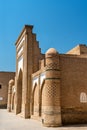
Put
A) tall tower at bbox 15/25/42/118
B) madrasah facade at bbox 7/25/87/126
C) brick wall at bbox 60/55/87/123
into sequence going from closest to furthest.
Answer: madrasah facade at bbox 7/25/87/126 → brick wall at bbox 60/55/87/123 → tall tower at bbox 15/25/42/118

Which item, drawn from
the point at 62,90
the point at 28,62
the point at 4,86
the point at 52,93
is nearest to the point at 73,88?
the point at 62,90

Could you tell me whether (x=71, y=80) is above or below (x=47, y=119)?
above

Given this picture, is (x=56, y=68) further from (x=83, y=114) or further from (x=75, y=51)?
(x=75, y=51)

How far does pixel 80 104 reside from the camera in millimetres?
16844

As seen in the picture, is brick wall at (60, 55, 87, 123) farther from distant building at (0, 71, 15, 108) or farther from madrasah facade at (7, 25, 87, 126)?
distant building at (0, 71, 15, 108)

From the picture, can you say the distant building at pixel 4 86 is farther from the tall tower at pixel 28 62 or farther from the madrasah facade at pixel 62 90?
the madrasah facade at pixel 62 90

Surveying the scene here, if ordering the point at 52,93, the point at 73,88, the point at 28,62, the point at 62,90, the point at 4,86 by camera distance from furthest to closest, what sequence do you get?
the point at 4,86
the point at 28,62
the point at 73,88
the point at 62,90
the point at 52,93

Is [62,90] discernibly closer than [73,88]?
Yes

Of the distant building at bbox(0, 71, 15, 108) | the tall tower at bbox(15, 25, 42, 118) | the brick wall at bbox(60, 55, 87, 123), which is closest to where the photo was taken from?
the brick wall at bbox(60, 55, 87, 123)

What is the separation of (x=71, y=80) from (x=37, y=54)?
307 inches

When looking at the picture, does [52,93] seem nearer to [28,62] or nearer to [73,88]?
[73,88]

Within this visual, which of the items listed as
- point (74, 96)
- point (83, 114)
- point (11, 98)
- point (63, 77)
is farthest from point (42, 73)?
point (11, 98)

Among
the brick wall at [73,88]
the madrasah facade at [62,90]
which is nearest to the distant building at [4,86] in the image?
the madrasah facade at [62,90]

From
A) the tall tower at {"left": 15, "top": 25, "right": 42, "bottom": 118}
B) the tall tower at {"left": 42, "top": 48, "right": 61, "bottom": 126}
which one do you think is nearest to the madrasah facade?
the tall tower at {"left": 42, "top": 48, "right": 61, "bottom": 126}
